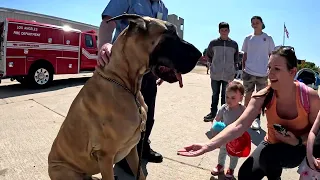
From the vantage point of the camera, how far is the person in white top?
5043 millimetres

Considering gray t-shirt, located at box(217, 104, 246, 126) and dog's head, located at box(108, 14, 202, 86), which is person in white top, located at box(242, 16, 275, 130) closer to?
gray t-shirt, located at box(217, 104, 246, 126)

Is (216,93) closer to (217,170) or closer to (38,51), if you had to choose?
(217,170)

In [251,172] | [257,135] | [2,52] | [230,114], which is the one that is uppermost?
[2,52]

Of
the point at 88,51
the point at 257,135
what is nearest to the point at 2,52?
the point at 88,51

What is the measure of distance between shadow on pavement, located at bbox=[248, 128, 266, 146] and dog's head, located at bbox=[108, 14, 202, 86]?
2.69 m

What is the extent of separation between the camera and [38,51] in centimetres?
940

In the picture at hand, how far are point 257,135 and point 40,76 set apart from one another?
7.84 m

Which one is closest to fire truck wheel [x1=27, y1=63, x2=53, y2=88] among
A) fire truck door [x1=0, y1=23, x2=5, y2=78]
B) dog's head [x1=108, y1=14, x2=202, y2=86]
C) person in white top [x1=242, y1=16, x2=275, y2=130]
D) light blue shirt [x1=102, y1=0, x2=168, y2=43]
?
fire truck door [x1=0, y1=23, x2=5, y2=78]

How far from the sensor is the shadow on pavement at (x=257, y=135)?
416 centimetres

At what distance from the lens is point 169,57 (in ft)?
6.09

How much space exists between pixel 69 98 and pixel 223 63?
4.38 m

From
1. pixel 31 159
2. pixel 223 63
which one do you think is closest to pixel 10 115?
pixel 31 159

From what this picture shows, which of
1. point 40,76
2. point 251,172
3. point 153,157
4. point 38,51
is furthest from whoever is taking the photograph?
point 40,76

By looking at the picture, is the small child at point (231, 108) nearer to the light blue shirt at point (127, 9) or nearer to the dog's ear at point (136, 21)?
the light blue shirt at point (127, 9)
